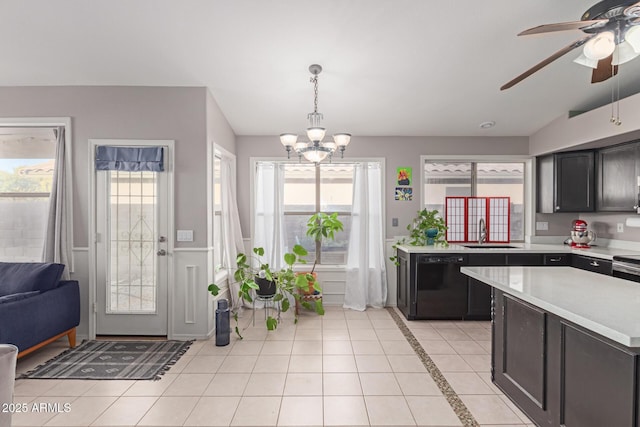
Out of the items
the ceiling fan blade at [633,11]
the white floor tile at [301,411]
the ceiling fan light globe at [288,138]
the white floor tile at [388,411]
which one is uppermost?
the ceiling fan blade at [633,11]

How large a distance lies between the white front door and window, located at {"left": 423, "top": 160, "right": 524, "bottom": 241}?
360 centimetres

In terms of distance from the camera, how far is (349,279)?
16.5 feet

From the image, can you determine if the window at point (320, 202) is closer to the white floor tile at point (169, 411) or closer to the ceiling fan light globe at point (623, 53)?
the white floor tile at point (169, 411)

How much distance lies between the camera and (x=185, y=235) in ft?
12.6

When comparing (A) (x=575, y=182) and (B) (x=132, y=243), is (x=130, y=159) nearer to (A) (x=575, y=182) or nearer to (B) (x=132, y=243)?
(B) (x=132, y=243)

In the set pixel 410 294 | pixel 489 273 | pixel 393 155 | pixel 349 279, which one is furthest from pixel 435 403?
pixel 393 155

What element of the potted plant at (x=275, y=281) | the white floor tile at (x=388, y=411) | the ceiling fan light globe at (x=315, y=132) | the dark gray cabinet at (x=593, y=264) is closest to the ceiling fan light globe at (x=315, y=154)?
the ceiling fan light globe at (x=315, y=132)

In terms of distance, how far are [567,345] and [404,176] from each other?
11.3 feet

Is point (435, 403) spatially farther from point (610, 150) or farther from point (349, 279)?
point (610, 150)

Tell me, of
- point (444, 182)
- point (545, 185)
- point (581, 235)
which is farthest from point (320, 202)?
point (581, 235)

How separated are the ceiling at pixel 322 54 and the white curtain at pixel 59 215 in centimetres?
81

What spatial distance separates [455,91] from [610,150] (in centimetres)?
206

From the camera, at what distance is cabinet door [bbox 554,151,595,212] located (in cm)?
448

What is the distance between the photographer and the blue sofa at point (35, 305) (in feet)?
9.57
